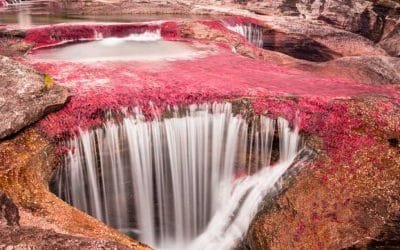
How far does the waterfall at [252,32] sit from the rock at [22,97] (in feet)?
77.1

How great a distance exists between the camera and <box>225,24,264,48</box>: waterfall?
3441 centimetres

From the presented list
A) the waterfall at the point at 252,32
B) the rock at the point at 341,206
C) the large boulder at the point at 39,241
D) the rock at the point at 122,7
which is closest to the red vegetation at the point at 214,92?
the rock at the point at 341,206

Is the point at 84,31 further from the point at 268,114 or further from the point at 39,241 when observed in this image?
the point at 39,241

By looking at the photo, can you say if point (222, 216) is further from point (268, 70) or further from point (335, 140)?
point (268, 70)

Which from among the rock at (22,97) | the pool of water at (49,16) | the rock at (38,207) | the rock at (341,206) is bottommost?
the rock at (341,206)

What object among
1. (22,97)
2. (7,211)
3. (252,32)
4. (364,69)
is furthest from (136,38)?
(7,211)

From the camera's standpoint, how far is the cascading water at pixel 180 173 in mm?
13273

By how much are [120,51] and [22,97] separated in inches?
470

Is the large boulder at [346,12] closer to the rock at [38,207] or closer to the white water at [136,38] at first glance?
the white water at [136,38]

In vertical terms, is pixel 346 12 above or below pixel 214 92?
above

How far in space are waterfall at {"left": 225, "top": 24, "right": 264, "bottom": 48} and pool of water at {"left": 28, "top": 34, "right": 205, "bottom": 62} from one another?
9220mm

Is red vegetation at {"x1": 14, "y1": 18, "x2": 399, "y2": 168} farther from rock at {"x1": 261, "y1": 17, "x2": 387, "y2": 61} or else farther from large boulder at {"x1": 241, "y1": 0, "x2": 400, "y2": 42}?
large boulder at {"x1": 241, "y1": 0, "x2": 400, "y2": 42}

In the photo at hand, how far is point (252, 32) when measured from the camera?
1377 inches

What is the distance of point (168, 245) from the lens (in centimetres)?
1438
